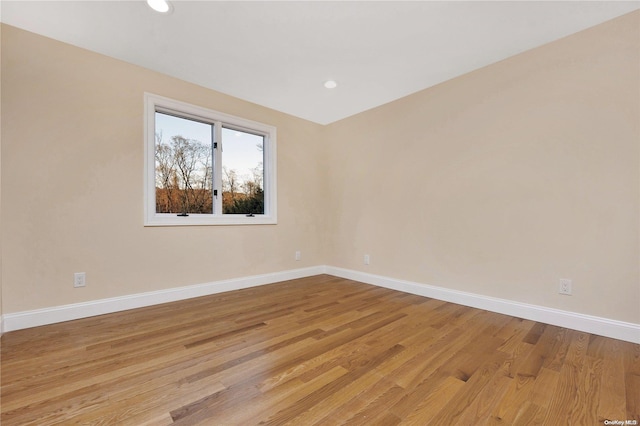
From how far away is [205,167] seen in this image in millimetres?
3205

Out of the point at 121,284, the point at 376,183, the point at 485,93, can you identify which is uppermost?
the point at 485,93

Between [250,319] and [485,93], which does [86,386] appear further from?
[485,93]

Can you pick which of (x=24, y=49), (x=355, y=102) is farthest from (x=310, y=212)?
(x=24, y=49)

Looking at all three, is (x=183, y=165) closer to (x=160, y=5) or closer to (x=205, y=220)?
(x=205, y=220)

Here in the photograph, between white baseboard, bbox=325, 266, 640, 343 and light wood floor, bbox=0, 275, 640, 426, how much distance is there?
92 millimetres

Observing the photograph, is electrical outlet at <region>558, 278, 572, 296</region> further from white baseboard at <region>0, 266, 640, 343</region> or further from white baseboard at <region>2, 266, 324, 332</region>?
white baseboard at <region>2, 266, 324, 332</region>

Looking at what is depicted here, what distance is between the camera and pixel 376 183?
3629mm

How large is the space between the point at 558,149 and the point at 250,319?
3.00 meters

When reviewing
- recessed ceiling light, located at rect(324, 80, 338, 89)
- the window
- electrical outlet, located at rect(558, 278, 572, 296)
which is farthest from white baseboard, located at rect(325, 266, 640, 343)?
recessed ceiling light, located at rect(324, 80, 338, 89)

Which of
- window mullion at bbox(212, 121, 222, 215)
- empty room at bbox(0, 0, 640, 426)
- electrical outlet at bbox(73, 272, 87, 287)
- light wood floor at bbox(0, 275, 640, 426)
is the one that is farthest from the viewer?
window mullion at bbox(212, 121, 222, 215)

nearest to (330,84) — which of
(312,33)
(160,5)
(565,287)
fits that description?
(312,33)

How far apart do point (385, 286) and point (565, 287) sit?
1.75 metres

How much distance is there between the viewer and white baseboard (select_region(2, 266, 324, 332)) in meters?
2.15

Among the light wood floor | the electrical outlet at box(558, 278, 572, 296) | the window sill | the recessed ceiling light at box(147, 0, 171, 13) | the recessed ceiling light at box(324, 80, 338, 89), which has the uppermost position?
the recessed ceiling light at box(147, 0, 171, 13)
